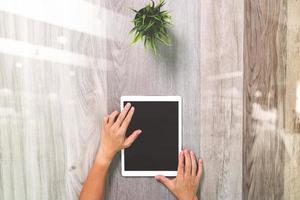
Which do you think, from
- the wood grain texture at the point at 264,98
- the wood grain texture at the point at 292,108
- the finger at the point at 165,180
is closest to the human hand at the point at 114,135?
the finger at the point at 165,180

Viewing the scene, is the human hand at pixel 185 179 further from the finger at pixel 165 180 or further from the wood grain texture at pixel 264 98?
the wood grain texture at pixel 264 98

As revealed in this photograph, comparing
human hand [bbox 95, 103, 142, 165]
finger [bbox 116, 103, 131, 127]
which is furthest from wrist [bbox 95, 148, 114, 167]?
finger [bbox 116, 103, 131, 127]

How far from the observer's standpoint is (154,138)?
1.17 meters

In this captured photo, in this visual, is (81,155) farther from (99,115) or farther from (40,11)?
(40,11)

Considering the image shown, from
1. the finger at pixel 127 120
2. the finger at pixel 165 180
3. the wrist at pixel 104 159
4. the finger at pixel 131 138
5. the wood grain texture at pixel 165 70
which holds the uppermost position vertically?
the wood grain texture at pixel 165 70

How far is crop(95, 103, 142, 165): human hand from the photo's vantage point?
114 centimetres

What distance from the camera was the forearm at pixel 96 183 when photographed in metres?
1.14

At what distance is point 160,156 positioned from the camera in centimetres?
117

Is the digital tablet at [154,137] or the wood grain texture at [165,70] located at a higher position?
the wood grain texture at [165,70]

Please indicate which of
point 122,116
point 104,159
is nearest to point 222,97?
point 122,116

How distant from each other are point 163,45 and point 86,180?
0.53 metres

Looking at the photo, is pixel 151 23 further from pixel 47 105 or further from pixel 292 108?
pixel 292 108

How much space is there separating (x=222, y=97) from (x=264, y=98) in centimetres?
14

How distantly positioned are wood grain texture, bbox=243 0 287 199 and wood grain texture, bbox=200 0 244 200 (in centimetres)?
3
